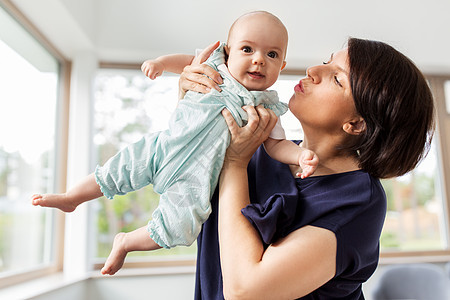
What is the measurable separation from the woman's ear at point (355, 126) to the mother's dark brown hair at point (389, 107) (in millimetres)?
19

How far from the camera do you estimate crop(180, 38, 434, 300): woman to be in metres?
0.87

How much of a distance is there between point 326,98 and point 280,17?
222 cm

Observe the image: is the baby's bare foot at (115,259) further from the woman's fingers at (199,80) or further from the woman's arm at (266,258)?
the woman's fingers at (199,80)

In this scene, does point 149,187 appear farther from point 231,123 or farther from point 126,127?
point 231,123

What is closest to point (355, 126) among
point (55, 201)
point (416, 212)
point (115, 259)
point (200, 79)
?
point (200, 79)

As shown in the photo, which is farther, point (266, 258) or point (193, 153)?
point (193, 153)

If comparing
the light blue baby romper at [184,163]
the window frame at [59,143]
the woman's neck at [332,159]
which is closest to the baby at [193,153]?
the light blue baby romper at [184,163]

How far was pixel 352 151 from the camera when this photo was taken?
42.9 inches

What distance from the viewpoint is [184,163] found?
1.04 meters

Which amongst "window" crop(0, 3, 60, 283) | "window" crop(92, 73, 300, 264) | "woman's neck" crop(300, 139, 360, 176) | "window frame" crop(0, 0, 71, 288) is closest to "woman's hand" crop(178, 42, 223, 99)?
"woman's neck" crop(300, 139, 360, 176)

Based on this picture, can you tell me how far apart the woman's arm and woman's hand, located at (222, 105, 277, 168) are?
0.24ft

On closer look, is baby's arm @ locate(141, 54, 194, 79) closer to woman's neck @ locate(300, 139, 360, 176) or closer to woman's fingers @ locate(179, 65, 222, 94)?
woman's fingers @ locate(179, 65, 222, 94)

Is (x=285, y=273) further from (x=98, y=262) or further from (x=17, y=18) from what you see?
(x=98, y=262)

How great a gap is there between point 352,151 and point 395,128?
13 cm
